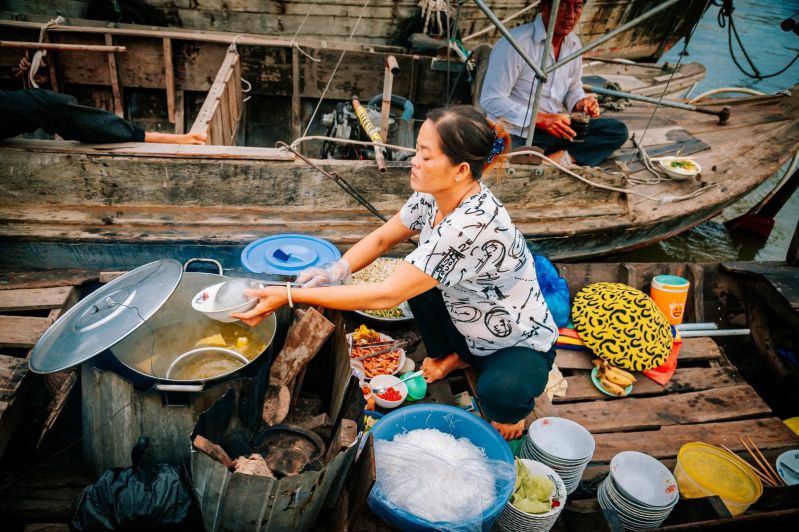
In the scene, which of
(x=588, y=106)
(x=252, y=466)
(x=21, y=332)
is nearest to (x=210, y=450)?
(x=252, y=466)

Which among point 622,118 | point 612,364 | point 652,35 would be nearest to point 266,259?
point 612,364

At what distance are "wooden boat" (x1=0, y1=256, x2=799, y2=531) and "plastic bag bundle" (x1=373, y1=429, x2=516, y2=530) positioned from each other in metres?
0.15

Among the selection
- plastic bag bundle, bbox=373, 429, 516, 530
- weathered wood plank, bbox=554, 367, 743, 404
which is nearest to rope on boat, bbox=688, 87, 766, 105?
weathered wood plank, bbox=554, 367, 743, 404

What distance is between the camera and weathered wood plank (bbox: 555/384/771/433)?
2946 millimetres

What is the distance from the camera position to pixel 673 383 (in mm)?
3246

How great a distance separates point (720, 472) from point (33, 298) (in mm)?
3883

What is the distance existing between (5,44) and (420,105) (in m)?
3.85

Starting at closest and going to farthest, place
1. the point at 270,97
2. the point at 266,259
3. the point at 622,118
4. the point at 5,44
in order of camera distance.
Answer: the point at 266,259, the point at 5,44, the point at 270,97, the point at 622,118

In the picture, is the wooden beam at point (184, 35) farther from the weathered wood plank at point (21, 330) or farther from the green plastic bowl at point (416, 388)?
the green plastic bowl at point (416, 388)

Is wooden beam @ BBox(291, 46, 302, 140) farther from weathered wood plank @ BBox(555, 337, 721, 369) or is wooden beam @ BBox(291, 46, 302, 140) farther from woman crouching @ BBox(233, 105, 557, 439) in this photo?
weathered wood plank @ BBox(555, 337, 721, 369)

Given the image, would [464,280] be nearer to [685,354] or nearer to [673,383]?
[673,383]

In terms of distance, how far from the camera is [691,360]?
3.50 m

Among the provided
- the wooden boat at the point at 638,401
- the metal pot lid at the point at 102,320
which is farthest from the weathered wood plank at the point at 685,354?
the metal pot lid at the point at 102,320

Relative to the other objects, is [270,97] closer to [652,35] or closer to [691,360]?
[691,360]
